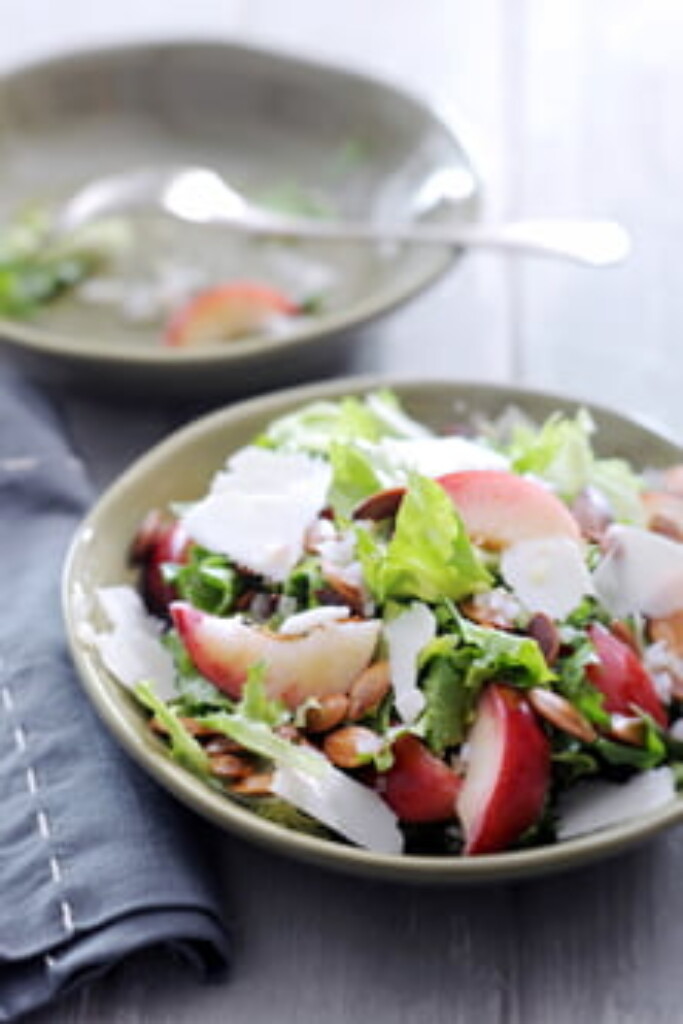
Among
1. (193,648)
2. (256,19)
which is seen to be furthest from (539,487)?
(256,19)

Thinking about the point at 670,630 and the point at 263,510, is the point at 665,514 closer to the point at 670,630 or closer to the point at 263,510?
the point at 670,630

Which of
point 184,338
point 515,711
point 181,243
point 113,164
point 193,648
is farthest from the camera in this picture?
point 113,164

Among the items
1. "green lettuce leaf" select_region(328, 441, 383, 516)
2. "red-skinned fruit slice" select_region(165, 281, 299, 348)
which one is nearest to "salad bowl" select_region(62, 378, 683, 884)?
"green lettuce leaf" select_region(328, 441, 383, 516)

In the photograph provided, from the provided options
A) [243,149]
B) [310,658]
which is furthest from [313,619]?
[243,149]

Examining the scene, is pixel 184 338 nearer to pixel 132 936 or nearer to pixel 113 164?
pixel 113 164

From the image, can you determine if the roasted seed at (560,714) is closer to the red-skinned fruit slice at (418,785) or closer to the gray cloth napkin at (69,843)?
the red-skinned fruit slice at (418,785)
